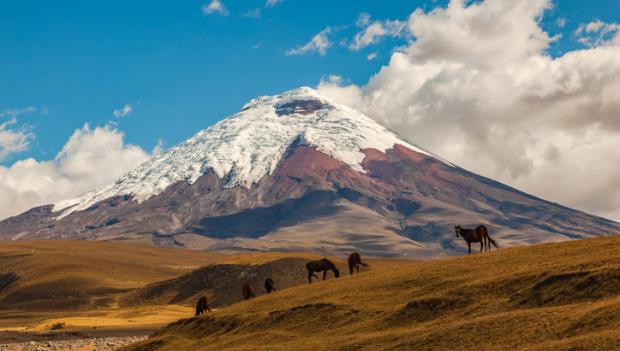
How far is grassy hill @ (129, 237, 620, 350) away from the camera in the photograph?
3631 centimetres

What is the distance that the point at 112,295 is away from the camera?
188750mm

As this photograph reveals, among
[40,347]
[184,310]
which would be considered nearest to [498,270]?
[40,347]

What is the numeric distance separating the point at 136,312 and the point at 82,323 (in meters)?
14.9

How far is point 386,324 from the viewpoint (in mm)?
46062

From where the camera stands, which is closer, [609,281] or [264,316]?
[609,281]

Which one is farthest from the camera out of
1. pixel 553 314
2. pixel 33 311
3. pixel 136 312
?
pixel 33 311

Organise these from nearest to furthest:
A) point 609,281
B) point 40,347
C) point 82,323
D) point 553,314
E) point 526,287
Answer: point 553,314 → point 609,281 → point 526,287 → point 40,347 → point 82,323

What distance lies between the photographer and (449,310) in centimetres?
4469

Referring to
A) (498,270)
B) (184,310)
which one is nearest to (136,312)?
(184,310)

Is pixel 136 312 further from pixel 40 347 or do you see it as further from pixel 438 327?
pixel 438 327

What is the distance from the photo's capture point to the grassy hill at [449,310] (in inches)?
1430

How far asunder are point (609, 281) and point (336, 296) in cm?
2056

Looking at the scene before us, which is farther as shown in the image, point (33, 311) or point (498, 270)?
point (33, 311)

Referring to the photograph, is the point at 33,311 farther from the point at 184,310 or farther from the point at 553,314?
the point at 553,314
